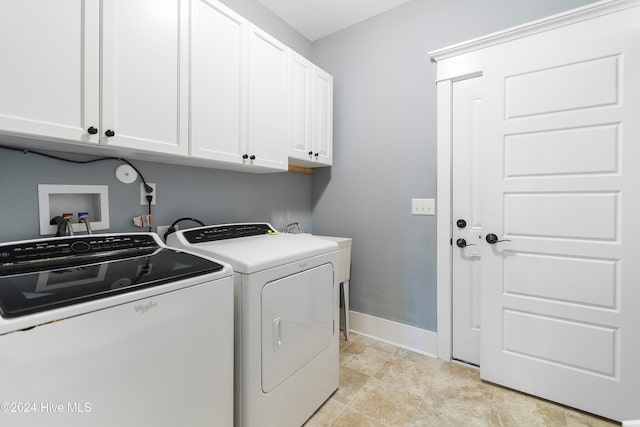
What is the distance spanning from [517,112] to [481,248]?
33.6 inches

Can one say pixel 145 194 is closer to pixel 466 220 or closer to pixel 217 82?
pixel 217 82

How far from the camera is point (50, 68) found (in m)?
0.99

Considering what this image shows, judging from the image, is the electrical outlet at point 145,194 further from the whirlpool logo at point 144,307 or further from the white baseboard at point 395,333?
the white baseboard at point 395,333

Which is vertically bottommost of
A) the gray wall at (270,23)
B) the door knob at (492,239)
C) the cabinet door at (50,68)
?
the door knob at (492,239)

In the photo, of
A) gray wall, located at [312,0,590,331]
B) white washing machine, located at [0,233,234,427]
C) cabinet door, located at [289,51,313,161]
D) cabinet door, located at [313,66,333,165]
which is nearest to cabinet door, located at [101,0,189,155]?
white washing machine, located at [0,233,234,427]

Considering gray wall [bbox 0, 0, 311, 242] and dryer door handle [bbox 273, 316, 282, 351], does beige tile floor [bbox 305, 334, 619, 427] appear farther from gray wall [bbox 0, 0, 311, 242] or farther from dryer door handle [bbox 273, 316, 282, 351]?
gray wall [bbox 0, 0, 311, 242]

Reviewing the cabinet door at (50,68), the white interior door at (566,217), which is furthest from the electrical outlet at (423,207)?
the cabinet door at (50,68)

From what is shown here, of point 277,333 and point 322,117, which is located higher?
point 322,117

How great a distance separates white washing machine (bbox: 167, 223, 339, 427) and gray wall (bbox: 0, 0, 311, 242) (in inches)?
10.0

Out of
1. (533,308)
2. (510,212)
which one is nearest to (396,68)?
(510,212)

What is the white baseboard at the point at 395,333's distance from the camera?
7.11 ft

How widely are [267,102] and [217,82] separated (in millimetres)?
364

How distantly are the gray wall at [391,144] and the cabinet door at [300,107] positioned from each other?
0.44 meters

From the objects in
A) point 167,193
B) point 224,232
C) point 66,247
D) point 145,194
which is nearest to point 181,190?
point 167,193
